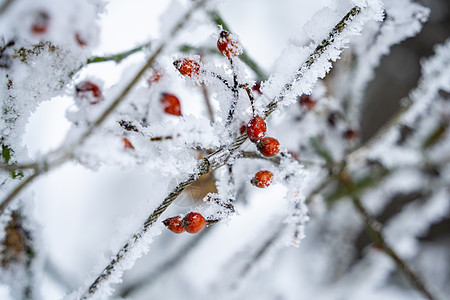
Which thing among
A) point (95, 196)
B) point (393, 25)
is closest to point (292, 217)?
point (393, 25)

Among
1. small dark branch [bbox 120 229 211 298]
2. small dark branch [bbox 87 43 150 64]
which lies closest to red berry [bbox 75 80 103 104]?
small dark branch [bbox 87 43 150 64]

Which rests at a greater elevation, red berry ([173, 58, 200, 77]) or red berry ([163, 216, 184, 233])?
red berry ([173, 58, 200, 77])

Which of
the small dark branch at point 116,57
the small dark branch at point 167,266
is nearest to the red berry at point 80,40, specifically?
the small dark branch at point 116,57

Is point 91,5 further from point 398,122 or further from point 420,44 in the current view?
point 420,44

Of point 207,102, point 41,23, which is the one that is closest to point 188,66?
point 41,23

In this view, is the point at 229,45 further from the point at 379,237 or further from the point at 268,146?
the point at 379,237

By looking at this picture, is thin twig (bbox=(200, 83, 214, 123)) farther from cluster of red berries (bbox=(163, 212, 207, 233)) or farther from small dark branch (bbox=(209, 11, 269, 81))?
cluster of red berries (bbox=(163, 212, 207, 233))

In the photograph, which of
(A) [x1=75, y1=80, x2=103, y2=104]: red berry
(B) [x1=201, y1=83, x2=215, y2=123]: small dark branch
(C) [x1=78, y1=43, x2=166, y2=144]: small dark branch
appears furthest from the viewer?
(B) [x1=201, y1=83, x2=215, y2=123]: small dark branch
